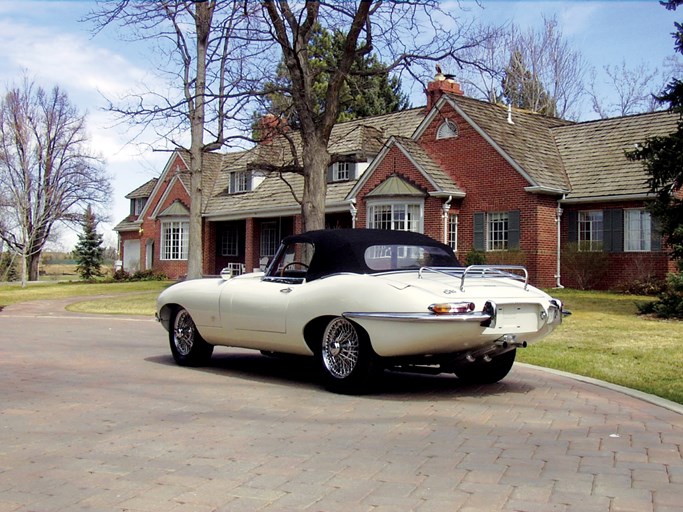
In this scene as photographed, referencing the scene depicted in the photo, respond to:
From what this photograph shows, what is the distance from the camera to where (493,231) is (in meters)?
26.4

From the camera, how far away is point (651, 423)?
657cm

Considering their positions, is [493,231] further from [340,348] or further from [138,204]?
[138,204]

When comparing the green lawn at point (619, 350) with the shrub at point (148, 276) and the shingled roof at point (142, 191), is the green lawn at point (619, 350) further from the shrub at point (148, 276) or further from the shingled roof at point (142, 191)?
the shingled roof at point (142, 191)

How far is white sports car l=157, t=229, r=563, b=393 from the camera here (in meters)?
7.10

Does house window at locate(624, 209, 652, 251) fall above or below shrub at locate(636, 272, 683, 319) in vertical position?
above

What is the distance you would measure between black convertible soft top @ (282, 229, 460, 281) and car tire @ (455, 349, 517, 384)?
3.72 ft

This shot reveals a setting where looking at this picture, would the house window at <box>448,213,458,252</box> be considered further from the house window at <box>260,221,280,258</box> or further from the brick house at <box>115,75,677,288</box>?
the house window at <box>260,221,280,258</box>

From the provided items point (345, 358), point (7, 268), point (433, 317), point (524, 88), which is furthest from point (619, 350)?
point (7, 268)

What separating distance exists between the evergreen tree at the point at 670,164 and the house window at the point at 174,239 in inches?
1040

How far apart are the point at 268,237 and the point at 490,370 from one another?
28485mm

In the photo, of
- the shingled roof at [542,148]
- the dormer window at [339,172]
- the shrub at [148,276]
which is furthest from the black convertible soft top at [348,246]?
the shrub at [148,276]

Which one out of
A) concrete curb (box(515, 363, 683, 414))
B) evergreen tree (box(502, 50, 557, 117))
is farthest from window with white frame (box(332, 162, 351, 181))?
concrete curb (box(515, 363, 683, 414))

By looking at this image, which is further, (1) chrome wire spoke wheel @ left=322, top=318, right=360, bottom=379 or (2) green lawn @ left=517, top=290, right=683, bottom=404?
(2) green lawn @ left=517, top=290, right=683, bottom=404

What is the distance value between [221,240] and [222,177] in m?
3.47
